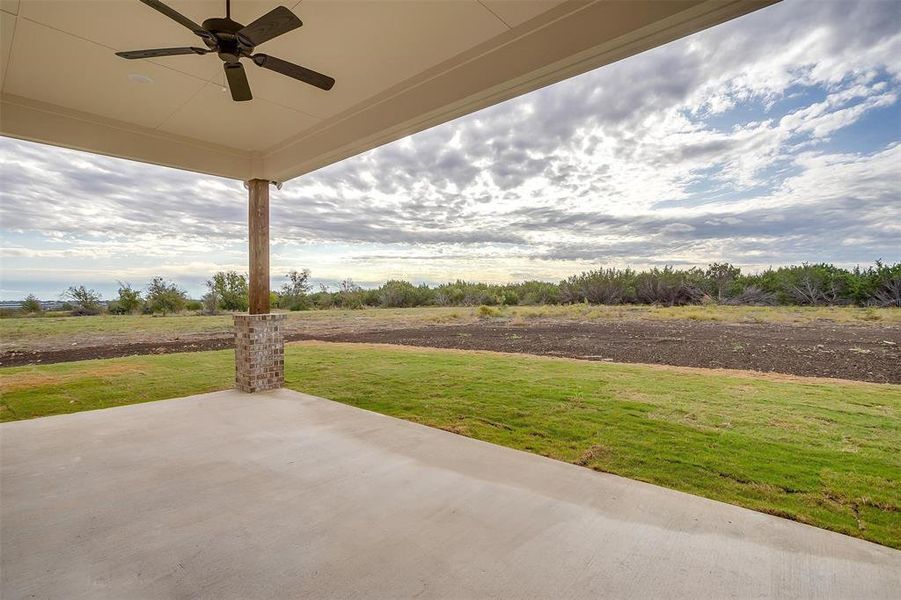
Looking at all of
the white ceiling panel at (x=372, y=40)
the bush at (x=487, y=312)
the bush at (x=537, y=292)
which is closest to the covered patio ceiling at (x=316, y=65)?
the white ceiling panel at (x=372, y=40)

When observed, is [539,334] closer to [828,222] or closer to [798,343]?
[798,343]

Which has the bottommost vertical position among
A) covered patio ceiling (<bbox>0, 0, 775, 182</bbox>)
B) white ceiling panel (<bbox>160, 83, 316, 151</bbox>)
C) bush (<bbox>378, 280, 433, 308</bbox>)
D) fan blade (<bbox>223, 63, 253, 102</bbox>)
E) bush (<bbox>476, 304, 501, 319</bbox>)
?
bush (<bbox>476, 304, 501, 319</bbox>)

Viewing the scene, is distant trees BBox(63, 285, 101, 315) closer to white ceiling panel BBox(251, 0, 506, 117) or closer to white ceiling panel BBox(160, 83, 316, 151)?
white ceiling panel BBox(160, 83, 316, 151)

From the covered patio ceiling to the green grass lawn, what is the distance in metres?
2.35

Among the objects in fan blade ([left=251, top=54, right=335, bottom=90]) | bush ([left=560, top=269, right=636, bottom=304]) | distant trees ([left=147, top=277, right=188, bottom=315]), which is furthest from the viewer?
distant trees ([left=147, top=277, right=188, bottom=315])

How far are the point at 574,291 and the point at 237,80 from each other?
6683 millimetres

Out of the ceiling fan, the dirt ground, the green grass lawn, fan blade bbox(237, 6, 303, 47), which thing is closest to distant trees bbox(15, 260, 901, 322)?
the dirt ground

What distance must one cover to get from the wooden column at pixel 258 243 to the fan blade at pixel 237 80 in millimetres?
2186

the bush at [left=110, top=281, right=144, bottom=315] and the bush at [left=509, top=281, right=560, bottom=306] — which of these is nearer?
the bush at [left=110, top=281, right=144, bottom=315]

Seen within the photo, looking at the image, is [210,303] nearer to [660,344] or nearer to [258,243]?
[258,243]

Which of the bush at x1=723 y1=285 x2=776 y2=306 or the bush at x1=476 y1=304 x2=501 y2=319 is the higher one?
the bush at x1=723 y1=285 x2=776 y2=306

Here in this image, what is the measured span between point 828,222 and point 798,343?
1.73 m

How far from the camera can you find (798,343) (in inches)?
173

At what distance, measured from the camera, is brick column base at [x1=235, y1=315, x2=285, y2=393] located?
13.8 feet
